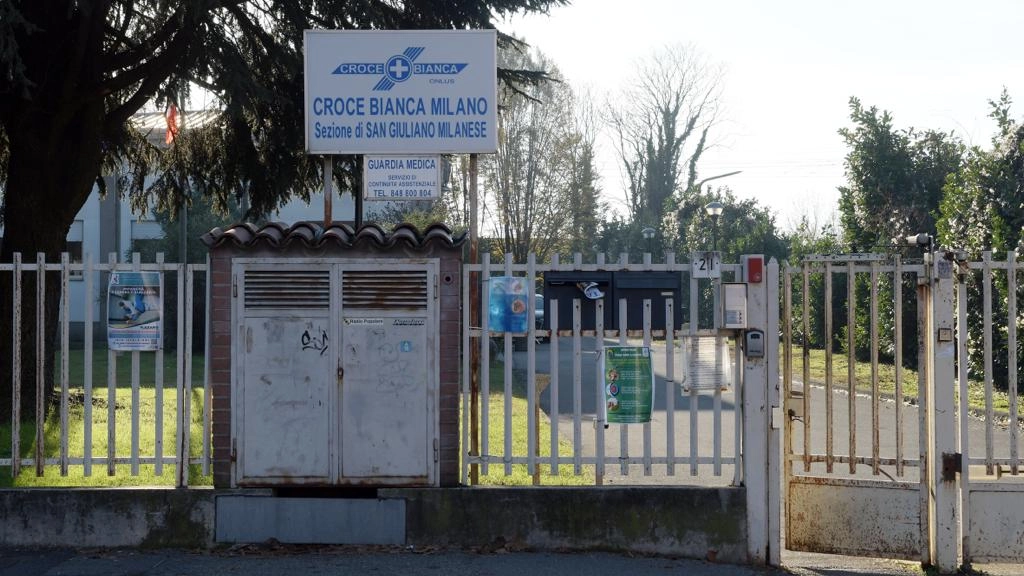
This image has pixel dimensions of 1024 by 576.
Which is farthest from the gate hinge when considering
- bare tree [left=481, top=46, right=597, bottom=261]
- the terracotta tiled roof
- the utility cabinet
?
bare tree [left=481, top=46, right=597, bottom=261]

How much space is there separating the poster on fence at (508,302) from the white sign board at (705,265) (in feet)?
3.90

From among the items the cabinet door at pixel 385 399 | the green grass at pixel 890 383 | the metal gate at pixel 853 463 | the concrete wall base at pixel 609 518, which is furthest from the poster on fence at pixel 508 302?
the green grass at pixel 890 383


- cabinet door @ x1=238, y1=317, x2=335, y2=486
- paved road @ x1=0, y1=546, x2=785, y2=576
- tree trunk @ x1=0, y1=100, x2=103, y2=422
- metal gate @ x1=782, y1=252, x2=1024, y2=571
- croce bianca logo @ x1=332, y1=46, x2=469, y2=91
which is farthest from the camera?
tree trunk @ x1=0, y1=100, x2=103, y2=422

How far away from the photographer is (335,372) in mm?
7316

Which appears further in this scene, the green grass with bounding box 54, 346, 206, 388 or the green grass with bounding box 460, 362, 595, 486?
the green grass with bounding box 54, 346, 206, 388

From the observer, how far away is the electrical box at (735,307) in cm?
723

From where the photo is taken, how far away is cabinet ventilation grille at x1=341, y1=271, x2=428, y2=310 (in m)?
7.35

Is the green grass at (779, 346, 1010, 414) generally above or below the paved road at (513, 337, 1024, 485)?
above

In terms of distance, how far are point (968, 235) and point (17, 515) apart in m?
15.8

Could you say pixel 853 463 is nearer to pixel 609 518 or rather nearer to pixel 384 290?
pixel 609 518

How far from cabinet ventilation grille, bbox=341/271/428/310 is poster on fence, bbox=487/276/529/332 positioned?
491 millimetres

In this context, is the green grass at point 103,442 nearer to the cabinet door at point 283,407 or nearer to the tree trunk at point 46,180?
the cabinet door at point 283,407

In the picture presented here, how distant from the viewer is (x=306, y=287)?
735 cm

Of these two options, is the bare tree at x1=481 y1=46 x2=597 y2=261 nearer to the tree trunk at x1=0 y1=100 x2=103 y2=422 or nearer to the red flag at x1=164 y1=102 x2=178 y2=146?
the red flag at x1=164 y1=102 x2=178 y2=146
